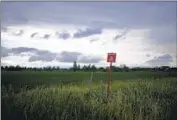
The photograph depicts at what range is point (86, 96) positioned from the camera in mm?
6297

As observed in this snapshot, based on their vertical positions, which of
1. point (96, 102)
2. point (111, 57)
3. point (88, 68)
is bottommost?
point (96, 102)

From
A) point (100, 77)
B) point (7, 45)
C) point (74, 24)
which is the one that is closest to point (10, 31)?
point (7, 45)

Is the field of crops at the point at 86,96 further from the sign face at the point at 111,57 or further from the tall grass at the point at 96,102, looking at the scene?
the sign face at the point at 111,57

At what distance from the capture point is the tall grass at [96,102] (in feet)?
20.4

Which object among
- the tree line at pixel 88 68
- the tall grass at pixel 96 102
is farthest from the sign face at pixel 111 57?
the tall grass at pixel 96 102

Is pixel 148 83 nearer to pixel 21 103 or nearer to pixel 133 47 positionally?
pixel 133 47

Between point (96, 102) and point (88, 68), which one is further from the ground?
point (88, 68)

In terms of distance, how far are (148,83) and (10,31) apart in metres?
1.68

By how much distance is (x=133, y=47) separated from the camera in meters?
6.29

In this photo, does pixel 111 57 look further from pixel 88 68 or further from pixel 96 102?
pixel 96 102

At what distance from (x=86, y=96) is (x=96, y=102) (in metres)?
0.14

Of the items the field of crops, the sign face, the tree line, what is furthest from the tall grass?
the sign face

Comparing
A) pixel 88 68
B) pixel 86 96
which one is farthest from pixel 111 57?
pixel 86 96

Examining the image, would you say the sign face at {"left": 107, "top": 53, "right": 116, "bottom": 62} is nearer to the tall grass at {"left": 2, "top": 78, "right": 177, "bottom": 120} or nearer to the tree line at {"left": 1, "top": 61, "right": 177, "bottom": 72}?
the tree line at {"left": 1, "top": 61, "right": 177, "bottom": 72}
